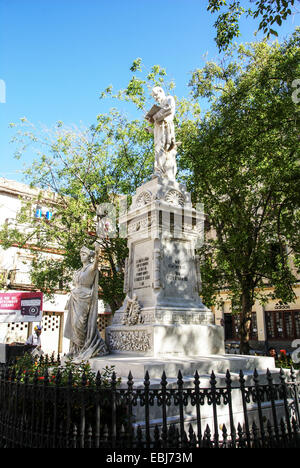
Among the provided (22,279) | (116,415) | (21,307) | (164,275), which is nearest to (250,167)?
(164,275)

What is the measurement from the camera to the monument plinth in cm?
752

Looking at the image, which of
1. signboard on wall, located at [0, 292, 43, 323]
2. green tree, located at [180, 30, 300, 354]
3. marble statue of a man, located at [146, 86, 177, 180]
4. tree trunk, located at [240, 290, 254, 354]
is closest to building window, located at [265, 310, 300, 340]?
green tree, located at [180, 30, 300, 354]

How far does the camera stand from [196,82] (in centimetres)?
1719

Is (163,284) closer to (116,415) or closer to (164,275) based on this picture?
(164,275)

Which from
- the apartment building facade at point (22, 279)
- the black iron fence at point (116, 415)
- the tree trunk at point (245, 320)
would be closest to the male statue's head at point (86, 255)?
the black iron fence at point (116, 415)

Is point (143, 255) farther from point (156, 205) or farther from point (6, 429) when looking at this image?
point (6, 429)

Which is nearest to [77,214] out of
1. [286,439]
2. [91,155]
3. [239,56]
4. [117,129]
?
[91,155]

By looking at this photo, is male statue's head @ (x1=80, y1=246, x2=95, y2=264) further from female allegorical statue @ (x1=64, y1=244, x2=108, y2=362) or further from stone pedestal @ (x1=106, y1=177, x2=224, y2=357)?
stone pedestal @ (x1=106, y1=177, x2=224, y2=357)

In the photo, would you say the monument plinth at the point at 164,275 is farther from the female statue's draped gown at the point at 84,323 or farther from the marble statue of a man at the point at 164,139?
the female statue's draped gown at the point at 84,323

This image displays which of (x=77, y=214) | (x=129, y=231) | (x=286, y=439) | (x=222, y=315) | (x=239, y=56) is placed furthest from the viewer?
(x=222, y=315)

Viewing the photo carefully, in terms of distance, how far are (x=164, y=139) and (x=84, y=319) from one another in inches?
199

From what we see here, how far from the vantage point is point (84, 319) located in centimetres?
780
